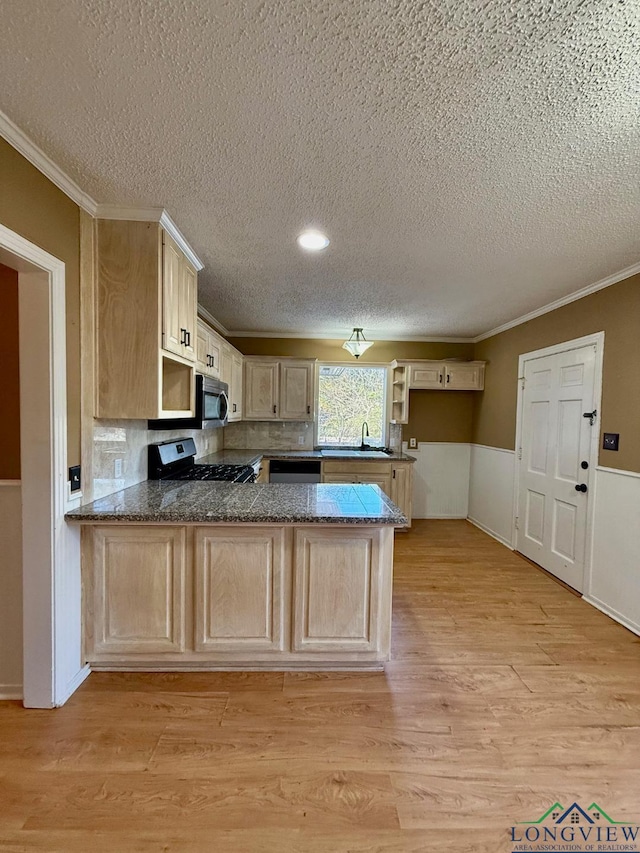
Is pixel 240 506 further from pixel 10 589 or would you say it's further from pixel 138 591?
pixel 10 589

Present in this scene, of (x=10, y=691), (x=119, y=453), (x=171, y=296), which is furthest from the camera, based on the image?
(x=119, y=453)

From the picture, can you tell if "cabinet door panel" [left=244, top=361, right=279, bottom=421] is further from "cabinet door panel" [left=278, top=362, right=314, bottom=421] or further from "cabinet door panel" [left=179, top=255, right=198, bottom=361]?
"cabinet door panel" [left=179, top=255, right=198, bottom=361]

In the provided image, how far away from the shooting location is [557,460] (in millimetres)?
3330

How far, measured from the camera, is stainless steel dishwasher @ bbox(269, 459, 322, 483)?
4516 millimetres

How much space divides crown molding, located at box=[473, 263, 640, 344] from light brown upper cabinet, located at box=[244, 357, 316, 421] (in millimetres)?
2290

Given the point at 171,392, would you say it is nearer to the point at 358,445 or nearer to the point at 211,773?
the point at 211,773

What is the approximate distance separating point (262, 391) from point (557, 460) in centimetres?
326

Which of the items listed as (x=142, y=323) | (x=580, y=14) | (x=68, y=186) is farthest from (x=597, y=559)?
(x=68, y=186)

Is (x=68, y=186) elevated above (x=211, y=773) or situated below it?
above

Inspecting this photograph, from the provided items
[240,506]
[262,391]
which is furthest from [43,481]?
[262,391]

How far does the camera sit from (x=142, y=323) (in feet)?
6.60

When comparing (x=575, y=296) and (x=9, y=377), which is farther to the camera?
(x=575, y=296)

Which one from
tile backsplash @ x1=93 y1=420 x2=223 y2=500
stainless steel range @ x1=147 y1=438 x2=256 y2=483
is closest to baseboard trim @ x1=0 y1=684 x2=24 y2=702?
tile backsplash @ x1=93 y1=420 x2=223 y2=500

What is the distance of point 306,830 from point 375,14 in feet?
8.05
